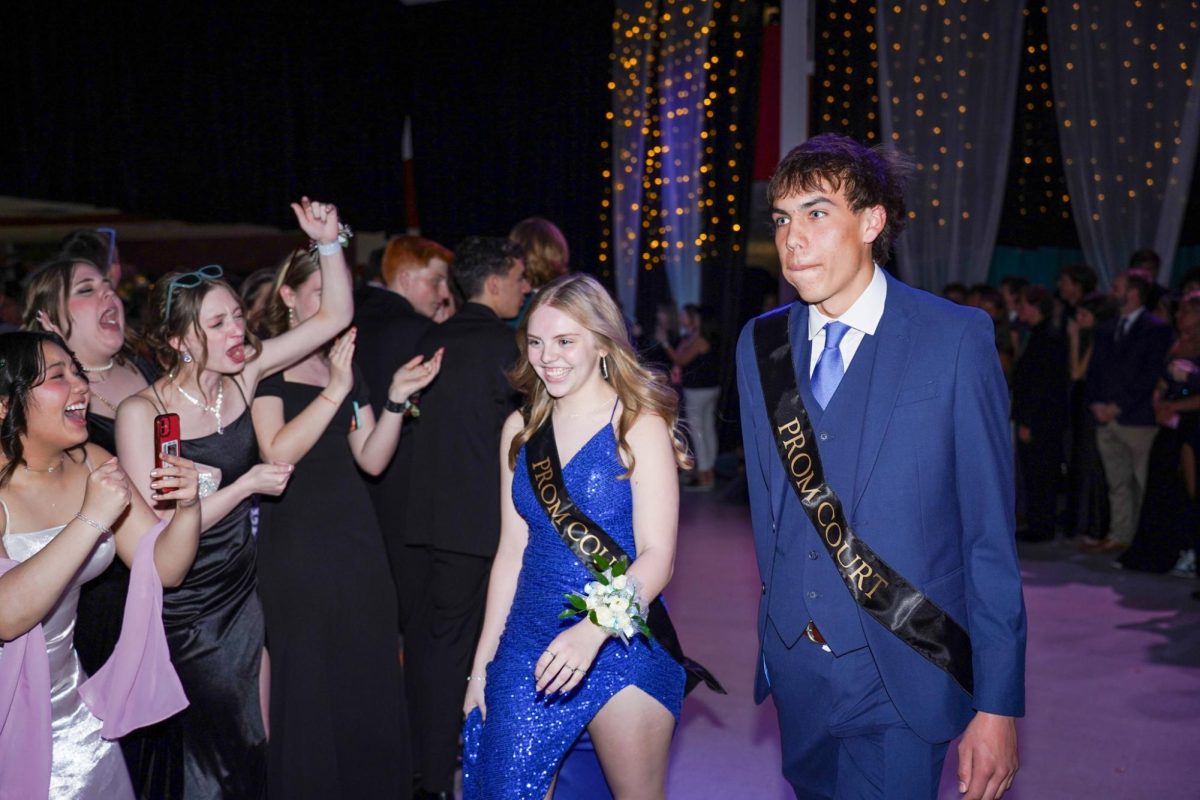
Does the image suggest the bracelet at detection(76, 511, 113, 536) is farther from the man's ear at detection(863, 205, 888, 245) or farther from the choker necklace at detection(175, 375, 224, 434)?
the man's ear at detection(863, 205, 888, 245)

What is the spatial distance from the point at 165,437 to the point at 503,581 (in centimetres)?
81

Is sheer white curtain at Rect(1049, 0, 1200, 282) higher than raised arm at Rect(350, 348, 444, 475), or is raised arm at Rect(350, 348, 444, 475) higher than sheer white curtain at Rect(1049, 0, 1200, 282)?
sheer white curtain at Rect(1049, 0, 1200, 282)

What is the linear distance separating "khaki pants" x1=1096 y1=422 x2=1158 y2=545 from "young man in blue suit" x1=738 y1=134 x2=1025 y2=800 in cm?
554

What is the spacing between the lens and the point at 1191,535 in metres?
6.62

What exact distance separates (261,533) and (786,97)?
7514 millimetres

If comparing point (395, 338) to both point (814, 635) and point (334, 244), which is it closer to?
point (334, 244)

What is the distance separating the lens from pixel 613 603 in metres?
2.18

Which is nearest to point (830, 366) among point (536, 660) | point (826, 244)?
point (826, 244)

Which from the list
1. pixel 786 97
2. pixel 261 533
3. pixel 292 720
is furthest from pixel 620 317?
pixel 786 97

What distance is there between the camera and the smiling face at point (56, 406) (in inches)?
92.7

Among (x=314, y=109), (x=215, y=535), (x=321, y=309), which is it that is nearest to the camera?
(x=215, y=535)

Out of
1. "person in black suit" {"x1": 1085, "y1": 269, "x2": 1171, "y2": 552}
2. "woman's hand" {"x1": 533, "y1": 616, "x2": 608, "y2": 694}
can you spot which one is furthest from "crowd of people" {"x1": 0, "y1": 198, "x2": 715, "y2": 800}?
"person in black suit" {"x1": 1085, "y1": 269, "x2": 1171, "y2": 552}

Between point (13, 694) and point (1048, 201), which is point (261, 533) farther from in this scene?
point (1048, 201)

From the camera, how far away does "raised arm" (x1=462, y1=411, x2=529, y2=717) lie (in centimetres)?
255
